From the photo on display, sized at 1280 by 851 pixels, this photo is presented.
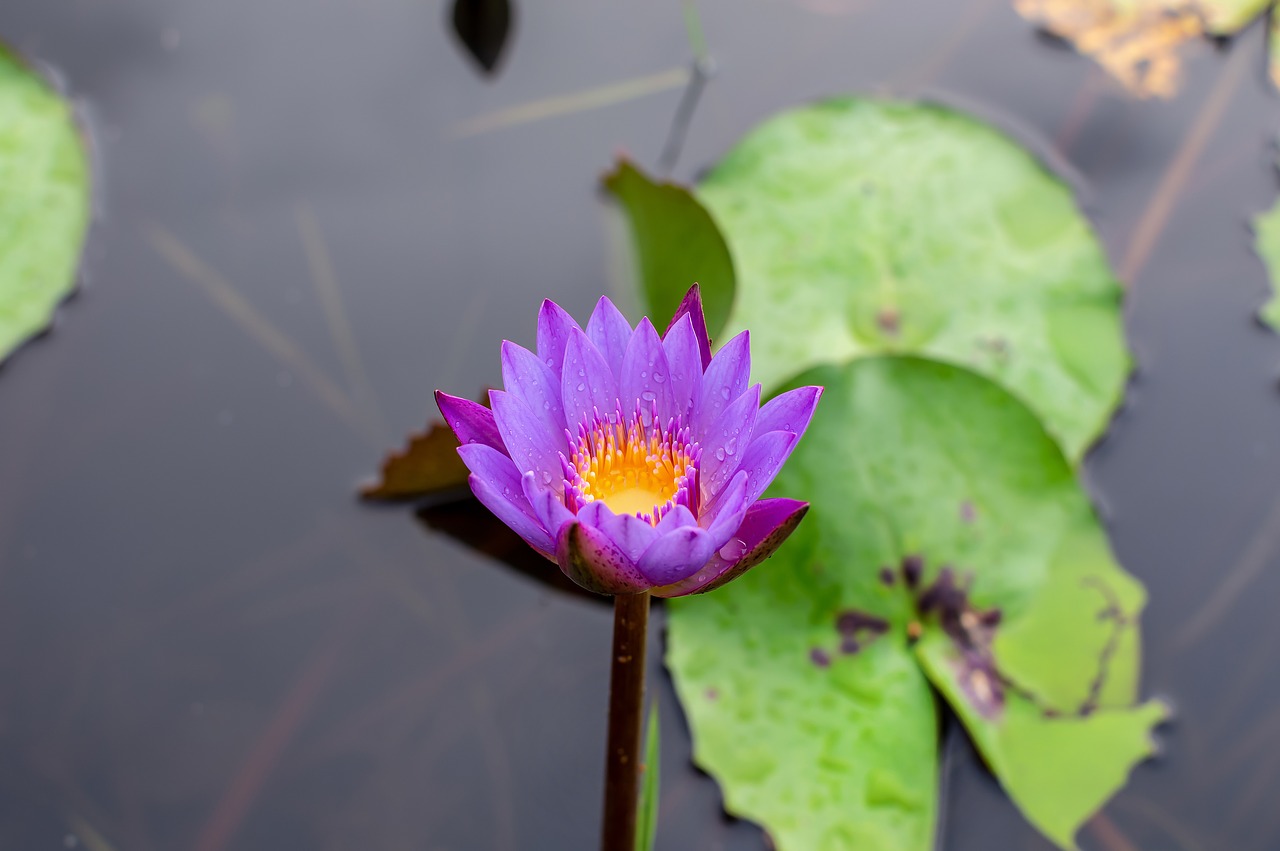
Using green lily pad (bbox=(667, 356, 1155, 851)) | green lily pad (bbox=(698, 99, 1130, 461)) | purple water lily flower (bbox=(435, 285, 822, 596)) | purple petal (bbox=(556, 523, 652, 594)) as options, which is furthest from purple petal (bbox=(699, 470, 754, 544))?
green lily pad (bbox=(698, 99, 1130, 461))

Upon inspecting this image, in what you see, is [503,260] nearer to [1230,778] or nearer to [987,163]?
[987,163]

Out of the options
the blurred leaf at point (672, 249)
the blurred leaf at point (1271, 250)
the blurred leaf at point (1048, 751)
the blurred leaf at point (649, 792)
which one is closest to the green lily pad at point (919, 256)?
the blurred leaf at point (672, 249)

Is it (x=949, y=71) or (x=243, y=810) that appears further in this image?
(x=949, y=71)

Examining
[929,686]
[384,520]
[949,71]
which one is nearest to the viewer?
[929,686]

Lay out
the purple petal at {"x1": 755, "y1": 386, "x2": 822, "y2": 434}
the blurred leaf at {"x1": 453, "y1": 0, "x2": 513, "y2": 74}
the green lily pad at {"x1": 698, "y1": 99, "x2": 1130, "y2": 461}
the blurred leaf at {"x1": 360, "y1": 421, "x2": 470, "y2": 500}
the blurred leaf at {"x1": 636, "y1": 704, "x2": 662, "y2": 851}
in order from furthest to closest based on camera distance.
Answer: the blurred leaf at {"x1": 453, "y1": 0, "x2": 513, "y2": 74}, the green lily pad at {"x1": 698, "y1": 99, "x2": 1130, "y2": 461}, the blurred leaf at {"x1": 360, "y1": 421, "x2": 470, "y2": 500}, the blurred leaf at {"x1": 636, "y1": 704, "x2": 662, "y2": 851}, the purple petal at {"x1": 755, "y1": 386, "x2": 822, "y2": 434}

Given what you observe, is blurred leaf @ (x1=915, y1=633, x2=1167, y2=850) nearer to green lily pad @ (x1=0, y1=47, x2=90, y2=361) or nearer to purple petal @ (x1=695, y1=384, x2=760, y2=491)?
purple petal @ (x1=695, y1=384, x2=760, y2=491)

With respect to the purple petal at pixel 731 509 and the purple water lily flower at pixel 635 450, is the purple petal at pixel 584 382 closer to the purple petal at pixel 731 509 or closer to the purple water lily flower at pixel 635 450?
the purple water lily flower at pixel 635 450

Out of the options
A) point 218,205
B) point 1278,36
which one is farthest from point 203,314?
point 1278,36
